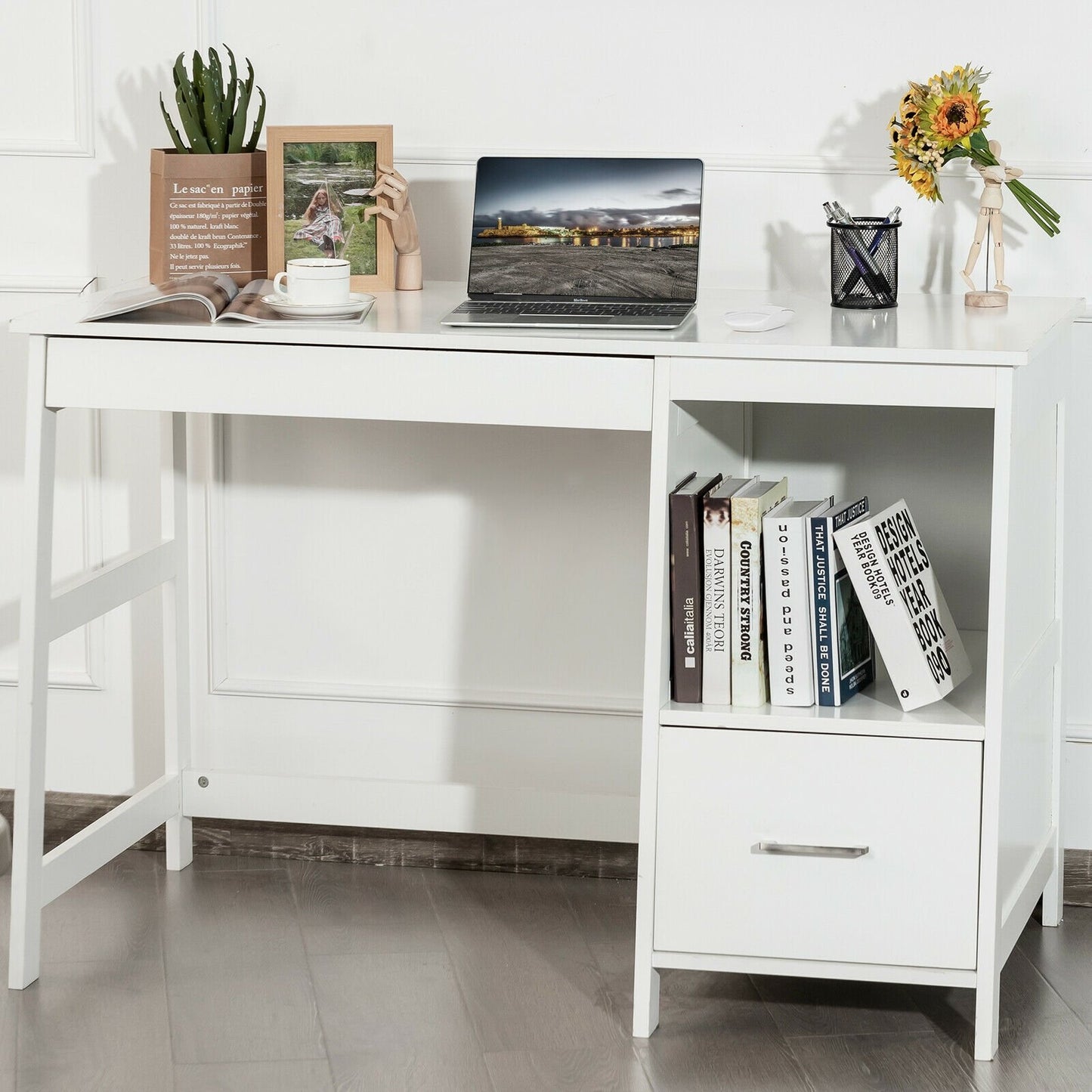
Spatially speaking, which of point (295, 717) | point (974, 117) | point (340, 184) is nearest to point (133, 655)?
point (295, 717)

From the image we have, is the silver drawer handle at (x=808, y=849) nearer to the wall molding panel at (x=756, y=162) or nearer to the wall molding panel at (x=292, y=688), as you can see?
the wall molding panel at (x=292, y=688)

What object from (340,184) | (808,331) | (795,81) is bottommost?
(808,331)

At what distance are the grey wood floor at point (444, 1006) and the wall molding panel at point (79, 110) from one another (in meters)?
0.98

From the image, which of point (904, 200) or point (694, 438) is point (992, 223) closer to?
point (904, 200)

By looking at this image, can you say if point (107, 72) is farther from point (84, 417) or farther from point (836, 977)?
point (836, 977)

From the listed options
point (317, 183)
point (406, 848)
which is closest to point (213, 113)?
point (317, 183)

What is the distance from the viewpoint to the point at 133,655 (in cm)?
213

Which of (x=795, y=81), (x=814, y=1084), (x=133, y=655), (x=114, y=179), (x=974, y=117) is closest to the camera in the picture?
(x=814, y=1084)

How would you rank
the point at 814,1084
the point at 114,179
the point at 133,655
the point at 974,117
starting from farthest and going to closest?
1. the point at 133,655
2. the point at 114,179
3. the point at 974,117
4. the point at 814,1084

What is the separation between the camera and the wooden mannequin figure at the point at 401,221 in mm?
1760

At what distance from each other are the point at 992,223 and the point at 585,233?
18.7 inches

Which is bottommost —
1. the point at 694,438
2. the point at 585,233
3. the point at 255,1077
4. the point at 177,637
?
the point at 255,1077

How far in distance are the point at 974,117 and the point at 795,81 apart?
28 cm

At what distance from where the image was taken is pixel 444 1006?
5.44 ft
